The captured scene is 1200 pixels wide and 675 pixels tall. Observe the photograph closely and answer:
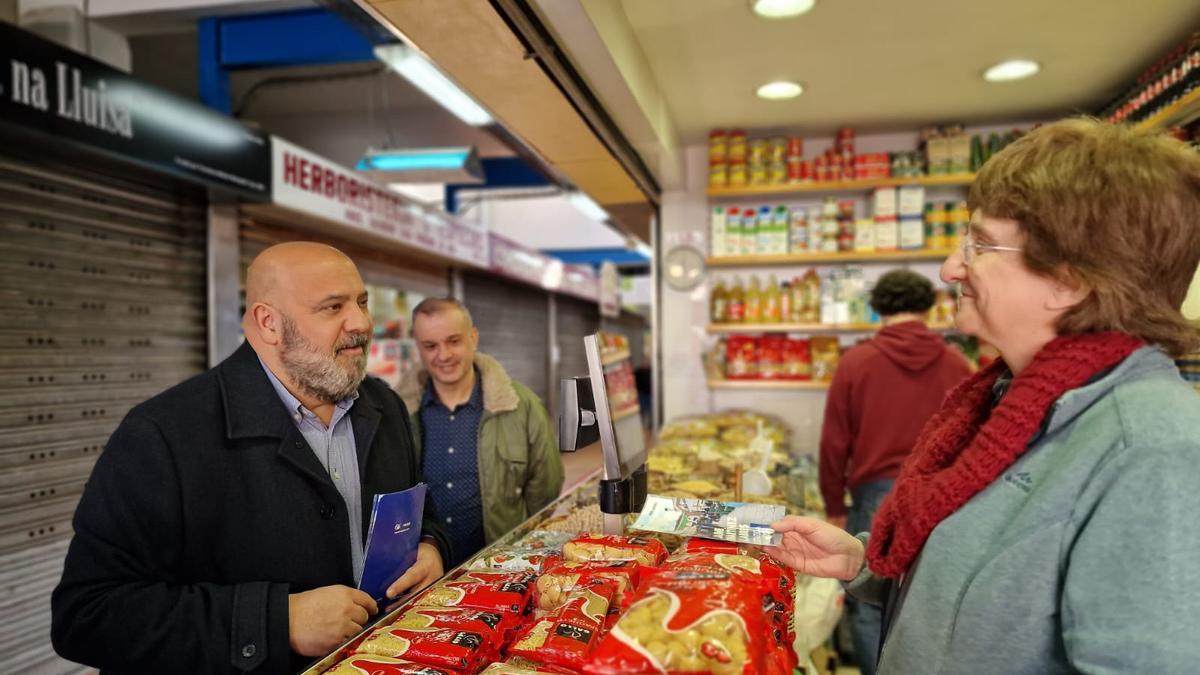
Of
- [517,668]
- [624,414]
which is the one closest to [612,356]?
[624,414]

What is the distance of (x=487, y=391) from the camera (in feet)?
10.2

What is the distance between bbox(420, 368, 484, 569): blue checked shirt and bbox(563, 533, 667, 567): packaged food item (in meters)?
1.40

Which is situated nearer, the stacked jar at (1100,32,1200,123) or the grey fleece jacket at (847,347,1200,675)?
the grey fleece jacket at (847,347,1200,675)

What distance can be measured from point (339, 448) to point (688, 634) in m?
1.26

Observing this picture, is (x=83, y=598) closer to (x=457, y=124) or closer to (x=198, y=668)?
(x=198, y=668)

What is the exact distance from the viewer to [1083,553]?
3.28ft

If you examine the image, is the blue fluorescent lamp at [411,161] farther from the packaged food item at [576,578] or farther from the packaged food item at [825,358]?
the packaged food item at [576,578]

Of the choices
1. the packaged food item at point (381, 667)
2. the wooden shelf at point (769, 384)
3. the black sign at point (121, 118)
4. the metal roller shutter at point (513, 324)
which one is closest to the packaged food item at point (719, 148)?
the wooden shelf at point (769, 384)

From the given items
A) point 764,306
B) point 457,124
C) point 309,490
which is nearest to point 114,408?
point 309,490

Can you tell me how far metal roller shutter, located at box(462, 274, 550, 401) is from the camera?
9188 millimetres

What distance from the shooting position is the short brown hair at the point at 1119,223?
108cm

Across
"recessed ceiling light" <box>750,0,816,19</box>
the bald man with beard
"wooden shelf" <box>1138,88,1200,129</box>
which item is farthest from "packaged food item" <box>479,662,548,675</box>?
"wooden shelf" <box>1138,88,1200,129</box>

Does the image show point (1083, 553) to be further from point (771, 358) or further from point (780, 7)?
point (771, 358)

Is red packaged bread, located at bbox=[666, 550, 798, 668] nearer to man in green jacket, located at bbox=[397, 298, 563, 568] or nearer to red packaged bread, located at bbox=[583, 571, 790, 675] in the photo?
red packaged bread, located at bbox=[583, 571, 790, 675]
